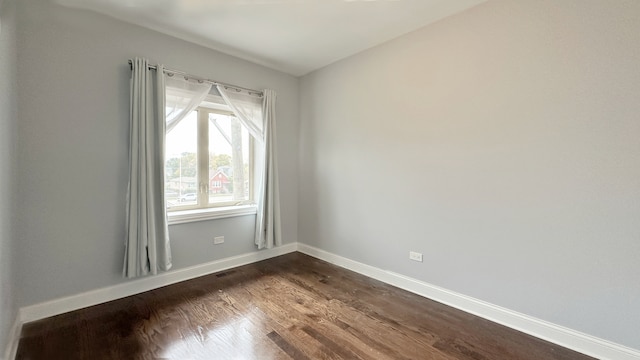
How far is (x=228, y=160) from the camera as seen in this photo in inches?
140

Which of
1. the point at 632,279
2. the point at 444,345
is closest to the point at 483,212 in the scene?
the point at 632,279

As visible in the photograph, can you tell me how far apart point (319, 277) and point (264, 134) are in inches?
76.9

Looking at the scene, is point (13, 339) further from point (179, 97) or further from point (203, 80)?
point (203, 80)

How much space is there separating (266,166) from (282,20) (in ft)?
5.62

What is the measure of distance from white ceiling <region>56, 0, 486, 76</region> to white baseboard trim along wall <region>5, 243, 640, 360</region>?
2.58m

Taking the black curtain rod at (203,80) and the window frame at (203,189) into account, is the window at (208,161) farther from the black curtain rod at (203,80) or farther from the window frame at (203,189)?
the black curtain rod at (203,80)

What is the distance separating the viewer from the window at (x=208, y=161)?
3092 mm

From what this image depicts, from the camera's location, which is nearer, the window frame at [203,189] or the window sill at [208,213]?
the window sill at [208,213]

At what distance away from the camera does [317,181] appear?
3.83 m

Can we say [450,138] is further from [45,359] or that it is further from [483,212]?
[45,359]

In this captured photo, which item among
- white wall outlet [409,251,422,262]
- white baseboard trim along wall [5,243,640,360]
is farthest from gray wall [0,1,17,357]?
white wall outlet [409,251,422,262]

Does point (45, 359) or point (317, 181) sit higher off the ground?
point (317, 181)

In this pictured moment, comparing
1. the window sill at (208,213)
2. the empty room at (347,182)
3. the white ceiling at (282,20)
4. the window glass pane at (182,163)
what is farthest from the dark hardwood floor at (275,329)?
the white ceiling at (282,20)

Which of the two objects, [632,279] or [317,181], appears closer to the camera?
[632,279]
